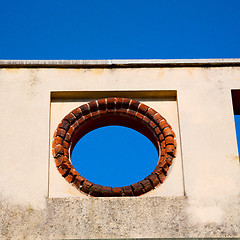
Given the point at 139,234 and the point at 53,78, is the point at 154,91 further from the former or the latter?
the point at 139,234

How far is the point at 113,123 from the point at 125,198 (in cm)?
156

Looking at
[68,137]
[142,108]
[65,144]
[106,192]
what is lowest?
[106,192]

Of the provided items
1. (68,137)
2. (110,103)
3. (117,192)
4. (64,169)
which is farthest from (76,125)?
(117,192)

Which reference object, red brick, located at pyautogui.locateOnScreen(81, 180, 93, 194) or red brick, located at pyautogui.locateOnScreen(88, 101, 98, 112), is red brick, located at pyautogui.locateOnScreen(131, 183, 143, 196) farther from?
red brick, located at pyautogui.locateOnScreen(88, 101, 98, 112)

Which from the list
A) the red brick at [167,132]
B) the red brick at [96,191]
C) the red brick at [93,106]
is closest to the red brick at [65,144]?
the red brick at [93,106]

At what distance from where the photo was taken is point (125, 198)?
36.0ft

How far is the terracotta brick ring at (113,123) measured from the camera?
438 inches

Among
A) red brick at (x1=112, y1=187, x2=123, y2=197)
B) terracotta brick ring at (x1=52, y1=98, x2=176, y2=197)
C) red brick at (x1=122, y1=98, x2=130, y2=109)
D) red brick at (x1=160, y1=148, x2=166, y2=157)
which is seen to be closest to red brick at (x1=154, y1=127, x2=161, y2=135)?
terracotta brick ring at (x1=52, y1=98, x2=176, y2=197)

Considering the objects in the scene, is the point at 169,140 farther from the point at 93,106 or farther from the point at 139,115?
the point at 93,106

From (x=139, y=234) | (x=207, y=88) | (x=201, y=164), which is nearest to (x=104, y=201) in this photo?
(x=139, y=234)

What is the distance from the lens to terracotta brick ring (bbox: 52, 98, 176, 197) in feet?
36.5

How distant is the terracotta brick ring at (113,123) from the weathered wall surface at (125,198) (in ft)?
0.53

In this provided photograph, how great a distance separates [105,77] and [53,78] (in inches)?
30.6

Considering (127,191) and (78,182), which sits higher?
(78,182)
